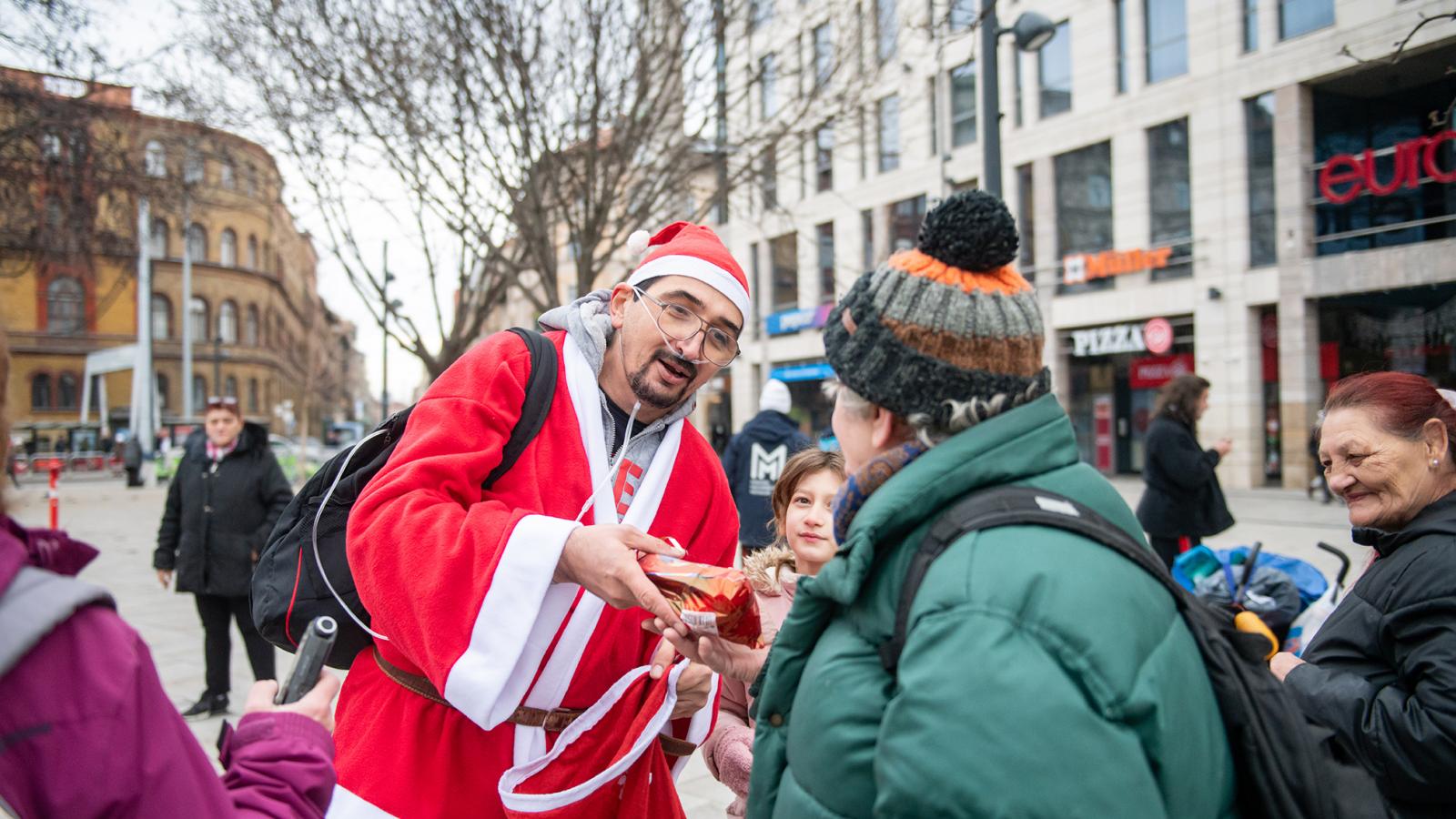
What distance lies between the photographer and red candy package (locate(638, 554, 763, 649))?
166cm

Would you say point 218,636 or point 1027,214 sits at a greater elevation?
point 1027,214

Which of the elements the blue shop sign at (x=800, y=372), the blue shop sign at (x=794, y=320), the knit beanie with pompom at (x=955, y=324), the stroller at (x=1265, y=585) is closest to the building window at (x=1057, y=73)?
the blue shop sign at (x=794, y=320)

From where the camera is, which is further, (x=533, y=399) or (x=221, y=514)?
(x=221, y=514)

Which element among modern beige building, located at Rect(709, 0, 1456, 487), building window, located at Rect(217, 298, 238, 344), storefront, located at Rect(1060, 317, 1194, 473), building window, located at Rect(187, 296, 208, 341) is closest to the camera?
modern beige building, located at Rect(709, 0, 1456, 487)

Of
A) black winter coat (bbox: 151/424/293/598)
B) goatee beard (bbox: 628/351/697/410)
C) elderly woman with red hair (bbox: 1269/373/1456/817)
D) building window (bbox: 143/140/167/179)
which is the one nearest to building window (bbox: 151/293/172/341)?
building window (bbox: 143/140/167/179)

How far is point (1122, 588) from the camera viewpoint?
115 centimetres

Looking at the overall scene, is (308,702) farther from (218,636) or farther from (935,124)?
(935,124)

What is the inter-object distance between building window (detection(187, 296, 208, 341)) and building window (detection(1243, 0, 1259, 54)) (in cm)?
5181

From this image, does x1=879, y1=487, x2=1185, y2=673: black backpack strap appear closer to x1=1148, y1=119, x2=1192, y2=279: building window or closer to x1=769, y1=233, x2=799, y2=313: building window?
x1=1148, y1=119, x2=1192, y2=279: building window

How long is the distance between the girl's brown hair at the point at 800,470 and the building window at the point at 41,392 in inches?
2146

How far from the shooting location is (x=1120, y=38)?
2147cm

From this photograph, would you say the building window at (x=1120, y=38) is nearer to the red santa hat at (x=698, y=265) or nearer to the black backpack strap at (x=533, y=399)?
the red santa hat at (x=698, y=265)

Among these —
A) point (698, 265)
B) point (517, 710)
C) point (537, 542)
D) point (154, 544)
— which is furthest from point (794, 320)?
point (537, 542)

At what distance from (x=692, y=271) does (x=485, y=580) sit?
92 cm
